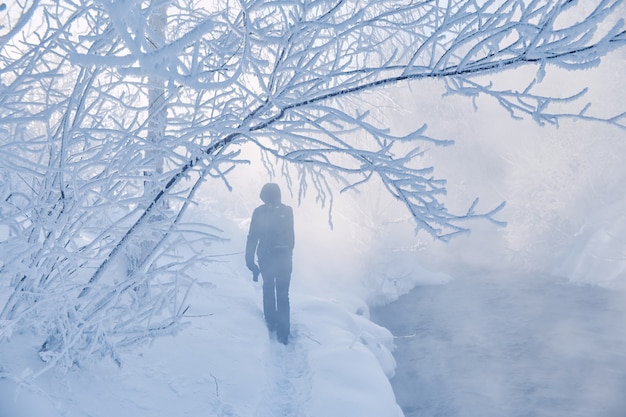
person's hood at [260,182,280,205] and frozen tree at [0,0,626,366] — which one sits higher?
person's hood at [260,182,280,205]

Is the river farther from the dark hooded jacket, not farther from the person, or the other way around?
the dark hooded jacket

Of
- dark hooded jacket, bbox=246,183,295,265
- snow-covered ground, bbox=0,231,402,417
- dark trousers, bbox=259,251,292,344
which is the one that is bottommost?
snow-covered ground, bbox=0,231,402,417

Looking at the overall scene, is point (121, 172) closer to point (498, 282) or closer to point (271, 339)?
point (271, 339)

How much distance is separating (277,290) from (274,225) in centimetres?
83

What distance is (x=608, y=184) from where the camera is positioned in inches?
750

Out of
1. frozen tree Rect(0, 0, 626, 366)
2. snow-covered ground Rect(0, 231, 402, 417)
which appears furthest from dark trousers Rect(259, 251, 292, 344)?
frozen tree Rect(0, 0, 626, 366)

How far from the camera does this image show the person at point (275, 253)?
19.6 feet

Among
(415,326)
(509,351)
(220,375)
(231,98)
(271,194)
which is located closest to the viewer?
(231,98)

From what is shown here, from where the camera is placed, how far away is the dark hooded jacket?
19.6ft

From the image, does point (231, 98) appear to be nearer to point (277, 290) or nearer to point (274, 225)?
point (274, 225)

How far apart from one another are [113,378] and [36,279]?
3.37 ft

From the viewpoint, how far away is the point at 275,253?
6.03m

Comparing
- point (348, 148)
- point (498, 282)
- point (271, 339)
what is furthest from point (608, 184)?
point (348, 148)

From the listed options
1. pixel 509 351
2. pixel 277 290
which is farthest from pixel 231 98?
pixel 509 351
